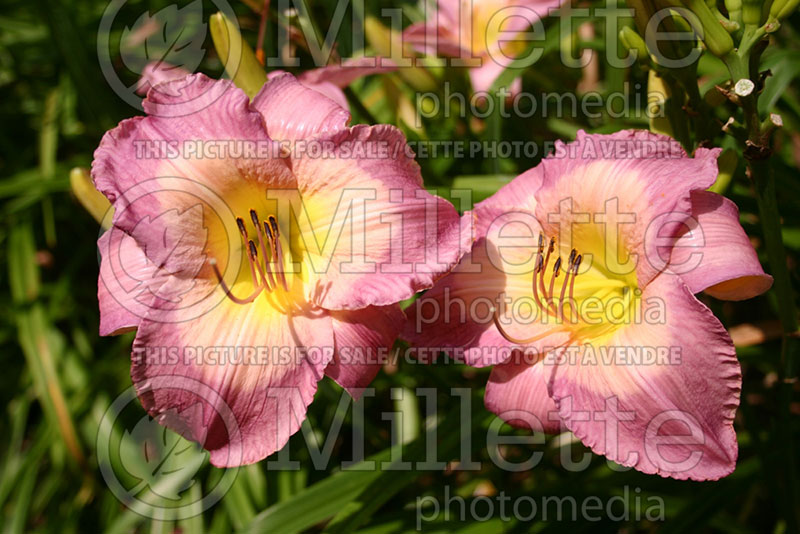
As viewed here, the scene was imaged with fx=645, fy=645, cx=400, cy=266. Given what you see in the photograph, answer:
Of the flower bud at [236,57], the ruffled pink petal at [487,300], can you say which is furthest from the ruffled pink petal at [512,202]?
the flower bud at [236,57]

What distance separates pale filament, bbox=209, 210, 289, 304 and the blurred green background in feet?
0.89

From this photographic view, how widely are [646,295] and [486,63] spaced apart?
2.04 feet

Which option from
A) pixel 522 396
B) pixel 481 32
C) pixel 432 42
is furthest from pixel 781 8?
pixel 481 32

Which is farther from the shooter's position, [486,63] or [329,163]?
[486,63]

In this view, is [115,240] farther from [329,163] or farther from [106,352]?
[106,352]

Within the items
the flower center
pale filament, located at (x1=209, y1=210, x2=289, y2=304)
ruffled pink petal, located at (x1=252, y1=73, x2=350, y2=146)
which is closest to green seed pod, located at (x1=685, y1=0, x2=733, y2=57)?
the flower center

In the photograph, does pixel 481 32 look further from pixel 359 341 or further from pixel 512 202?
pixel 359 341

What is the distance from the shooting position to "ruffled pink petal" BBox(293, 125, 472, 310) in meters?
0.67

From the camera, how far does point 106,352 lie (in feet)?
5.27

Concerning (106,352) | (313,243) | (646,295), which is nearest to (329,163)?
(313,243)

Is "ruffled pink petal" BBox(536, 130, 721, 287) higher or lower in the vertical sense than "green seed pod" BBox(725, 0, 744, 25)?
lower

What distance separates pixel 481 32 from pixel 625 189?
0.67 meters

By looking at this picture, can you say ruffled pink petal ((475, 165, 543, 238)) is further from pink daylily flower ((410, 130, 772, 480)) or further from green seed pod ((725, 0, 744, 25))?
green seed pod ((725, 0, 744, 25))

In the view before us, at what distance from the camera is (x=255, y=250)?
2.48 ft
